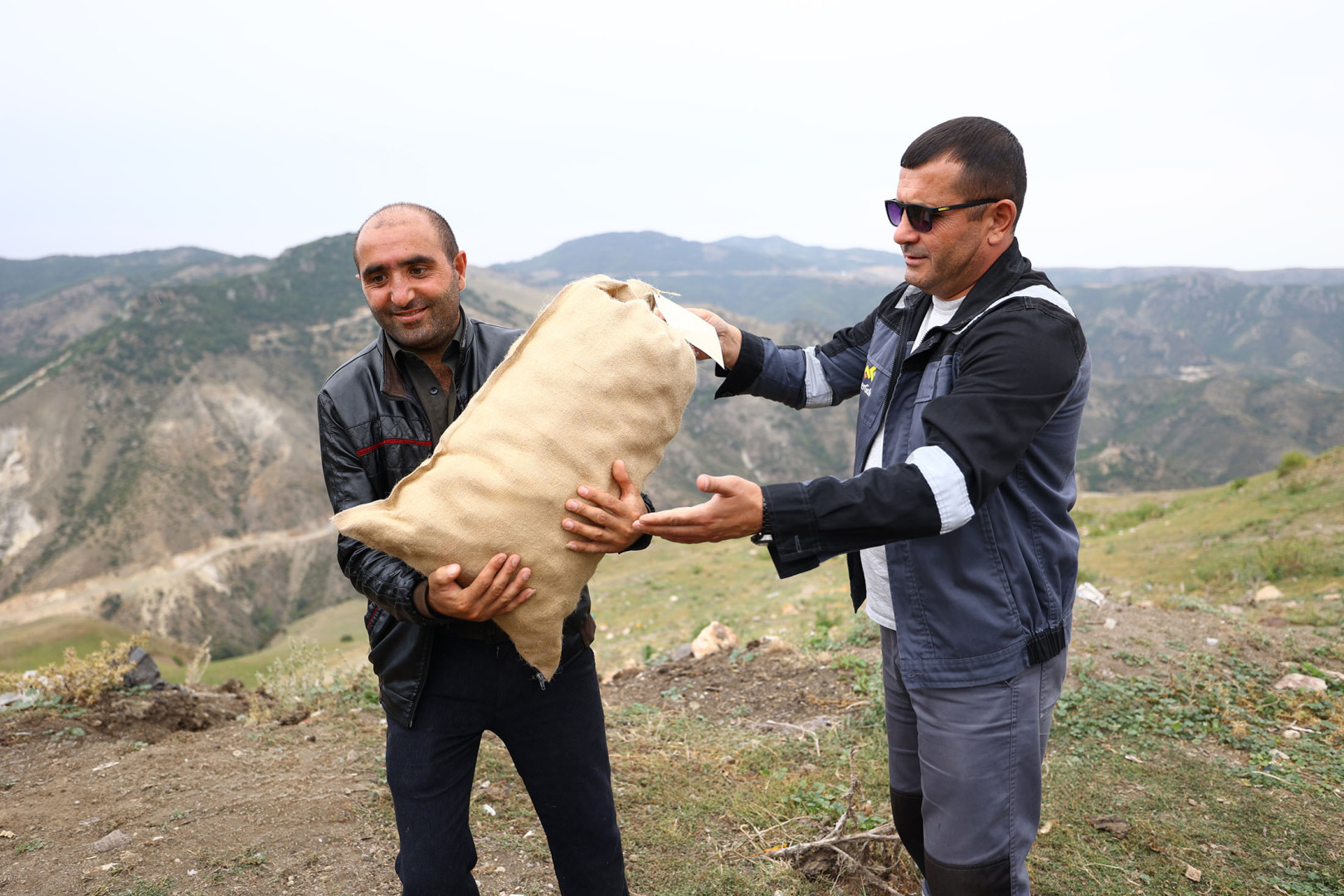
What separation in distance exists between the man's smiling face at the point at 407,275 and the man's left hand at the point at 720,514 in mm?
896

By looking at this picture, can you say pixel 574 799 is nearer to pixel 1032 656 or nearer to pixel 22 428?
pixel 1032 656

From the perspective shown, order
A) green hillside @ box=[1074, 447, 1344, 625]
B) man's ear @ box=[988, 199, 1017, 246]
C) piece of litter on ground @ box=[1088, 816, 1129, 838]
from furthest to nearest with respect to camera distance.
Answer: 1. green hillside @ box=[1074, 447, 1344, 625]
2. piece of litter on ground @ box=[1088, 816, 1129, 838]
3. man's ear @ box=[988, 199, 1017, 246]

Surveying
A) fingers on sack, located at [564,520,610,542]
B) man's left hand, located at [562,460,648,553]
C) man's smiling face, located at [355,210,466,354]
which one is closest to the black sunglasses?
man's left hand, located at [562,460,648,553]

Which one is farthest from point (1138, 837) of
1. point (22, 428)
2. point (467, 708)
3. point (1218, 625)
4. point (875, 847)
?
point (22, 428)

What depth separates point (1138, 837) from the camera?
3.37 metres

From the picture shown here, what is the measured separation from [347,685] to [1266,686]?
6.30 m

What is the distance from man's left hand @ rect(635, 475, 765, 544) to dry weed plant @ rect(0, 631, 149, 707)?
17.5 feet

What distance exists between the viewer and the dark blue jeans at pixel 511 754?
2.12 meters

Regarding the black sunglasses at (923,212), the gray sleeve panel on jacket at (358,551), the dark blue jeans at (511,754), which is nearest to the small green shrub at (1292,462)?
the black sunglasses at (923,212)

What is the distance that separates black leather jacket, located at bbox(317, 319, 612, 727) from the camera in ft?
7.00

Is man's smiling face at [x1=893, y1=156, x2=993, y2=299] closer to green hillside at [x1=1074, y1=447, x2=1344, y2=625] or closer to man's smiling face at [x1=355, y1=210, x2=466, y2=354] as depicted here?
man's smiling face at [x1=355, y1=210, x2=466, y2=354]

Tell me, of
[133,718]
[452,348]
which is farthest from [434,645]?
[133,718]

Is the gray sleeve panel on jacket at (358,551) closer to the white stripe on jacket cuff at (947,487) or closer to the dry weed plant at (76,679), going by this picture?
the white stripe on jacket cuff at (947,487)

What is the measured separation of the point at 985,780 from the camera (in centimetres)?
198
